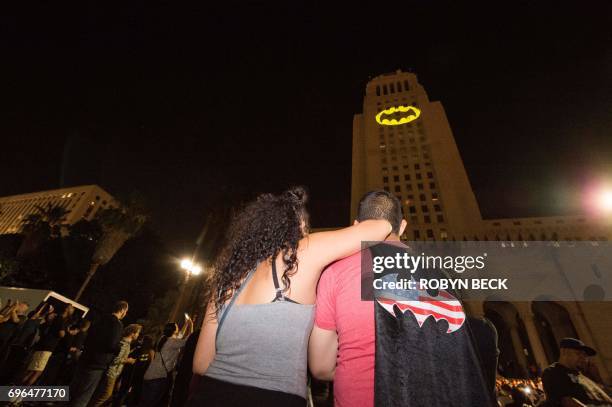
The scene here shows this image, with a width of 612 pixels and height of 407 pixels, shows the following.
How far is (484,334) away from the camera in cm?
175

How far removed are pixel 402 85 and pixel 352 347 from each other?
184ft

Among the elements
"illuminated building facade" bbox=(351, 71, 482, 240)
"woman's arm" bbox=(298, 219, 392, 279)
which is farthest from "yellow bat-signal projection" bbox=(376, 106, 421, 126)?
"woman's arm" bbox=(298, 219, 392, 279)

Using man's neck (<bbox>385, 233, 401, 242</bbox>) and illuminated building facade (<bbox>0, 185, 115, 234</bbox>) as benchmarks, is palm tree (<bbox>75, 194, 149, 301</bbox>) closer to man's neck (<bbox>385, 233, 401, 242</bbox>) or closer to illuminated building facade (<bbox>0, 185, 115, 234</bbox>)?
man's neck (<bbox>385, 233, 401, 242</bbox>)

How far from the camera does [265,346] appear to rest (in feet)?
4.96

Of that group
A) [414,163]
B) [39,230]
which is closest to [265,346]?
[39,230]

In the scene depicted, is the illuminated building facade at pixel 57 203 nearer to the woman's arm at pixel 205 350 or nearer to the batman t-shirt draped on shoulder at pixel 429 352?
the woman's arm at pixel 205 350

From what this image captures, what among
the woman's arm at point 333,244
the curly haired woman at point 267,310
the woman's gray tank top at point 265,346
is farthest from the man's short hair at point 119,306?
the woman's arm at point 333,244

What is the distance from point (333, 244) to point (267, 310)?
0.58 metres

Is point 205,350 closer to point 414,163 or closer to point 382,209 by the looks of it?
point 382,209

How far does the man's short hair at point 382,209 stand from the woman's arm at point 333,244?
1.09 ft

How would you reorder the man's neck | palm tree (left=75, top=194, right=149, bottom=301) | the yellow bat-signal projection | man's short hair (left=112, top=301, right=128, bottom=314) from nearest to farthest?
the man's neck → man's short hair (left=112, top=301, right=128, bottom=314) → palm tree (left=75, top=194, right=149, bottom=301) → the yellow bat-signal projection

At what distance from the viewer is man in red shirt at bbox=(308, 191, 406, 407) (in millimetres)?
1678

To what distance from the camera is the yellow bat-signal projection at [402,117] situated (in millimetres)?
45094

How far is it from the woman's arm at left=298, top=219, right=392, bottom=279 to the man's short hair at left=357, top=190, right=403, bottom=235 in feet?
1.09
